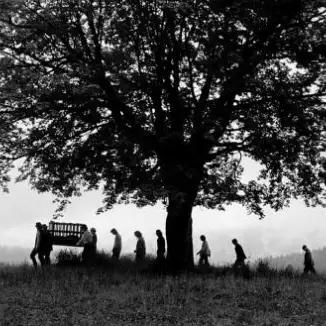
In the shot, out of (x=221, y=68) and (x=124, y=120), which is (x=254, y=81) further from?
(x=124, y=120)

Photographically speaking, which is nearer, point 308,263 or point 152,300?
point 152,300

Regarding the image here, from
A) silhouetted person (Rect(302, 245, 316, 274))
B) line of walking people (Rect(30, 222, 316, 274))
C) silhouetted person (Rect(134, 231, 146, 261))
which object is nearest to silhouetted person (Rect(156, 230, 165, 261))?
line of walking people (Rect(30, 222, 316, 274))

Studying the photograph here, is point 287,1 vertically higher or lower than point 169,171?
higher

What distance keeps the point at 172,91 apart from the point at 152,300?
348 inches

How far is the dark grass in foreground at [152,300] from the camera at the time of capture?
11.7 m

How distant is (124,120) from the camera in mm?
19688

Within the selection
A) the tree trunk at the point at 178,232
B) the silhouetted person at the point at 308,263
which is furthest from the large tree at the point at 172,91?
the silhouetted person at the point at 308,263

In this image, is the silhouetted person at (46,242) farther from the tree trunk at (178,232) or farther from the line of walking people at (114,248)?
the tree trunk at (178,232)

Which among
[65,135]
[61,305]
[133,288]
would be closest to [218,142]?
[65,135]

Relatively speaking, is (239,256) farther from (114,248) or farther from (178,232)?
(114,248)

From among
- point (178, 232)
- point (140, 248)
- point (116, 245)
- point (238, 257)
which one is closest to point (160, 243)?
point (178, 232)

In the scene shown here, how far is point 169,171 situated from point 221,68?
407 centimetres

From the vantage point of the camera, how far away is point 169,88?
63.4ft

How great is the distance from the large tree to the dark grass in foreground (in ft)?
10.5
